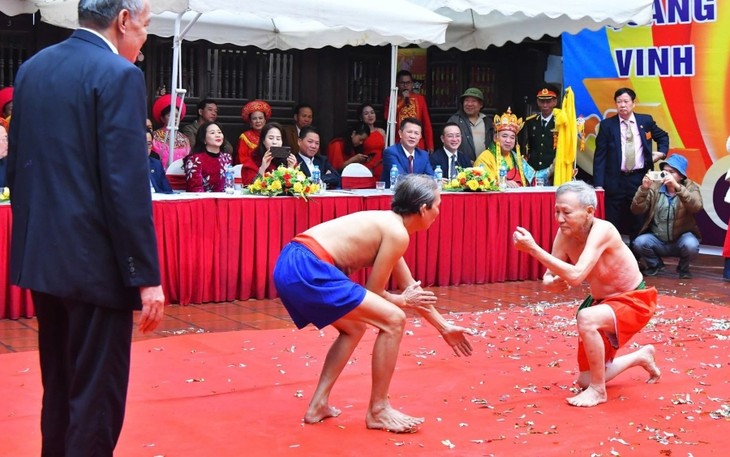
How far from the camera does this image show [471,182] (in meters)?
8.41

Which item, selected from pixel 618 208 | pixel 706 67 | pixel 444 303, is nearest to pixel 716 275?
pixel 618 208

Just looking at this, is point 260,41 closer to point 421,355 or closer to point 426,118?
point 426,118

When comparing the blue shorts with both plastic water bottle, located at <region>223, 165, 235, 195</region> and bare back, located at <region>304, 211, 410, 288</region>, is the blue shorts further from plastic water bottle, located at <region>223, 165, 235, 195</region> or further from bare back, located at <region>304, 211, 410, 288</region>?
plastic water bottle, located at <region>223, 165, 235, 195</region>

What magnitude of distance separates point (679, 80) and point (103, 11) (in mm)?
8355

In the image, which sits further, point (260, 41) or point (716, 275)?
point (260, 41)

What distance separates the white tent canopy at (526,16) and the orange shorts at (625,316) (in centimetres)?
474

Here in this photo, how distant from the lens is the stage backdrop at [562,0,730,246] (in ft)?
32.6

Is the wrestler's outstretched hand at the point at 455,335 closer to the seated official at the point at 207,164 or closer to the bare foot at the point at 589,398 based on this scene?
the bare foot at the point at 589,398

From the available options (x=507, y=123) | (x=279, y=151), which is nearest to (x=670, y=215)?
(x=507, y=123)

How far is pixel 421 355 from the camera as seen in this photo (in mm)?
5656

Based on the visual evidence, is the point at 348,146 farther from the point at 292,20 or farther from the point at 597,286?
the point at 597,286

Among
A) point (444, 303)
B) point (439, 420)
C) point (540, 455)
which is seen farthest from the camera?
point (444, 303)

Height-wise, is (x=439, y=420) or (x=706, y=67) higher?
(x=706, y=67)

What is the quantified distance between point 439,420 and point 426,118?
7066 mm
